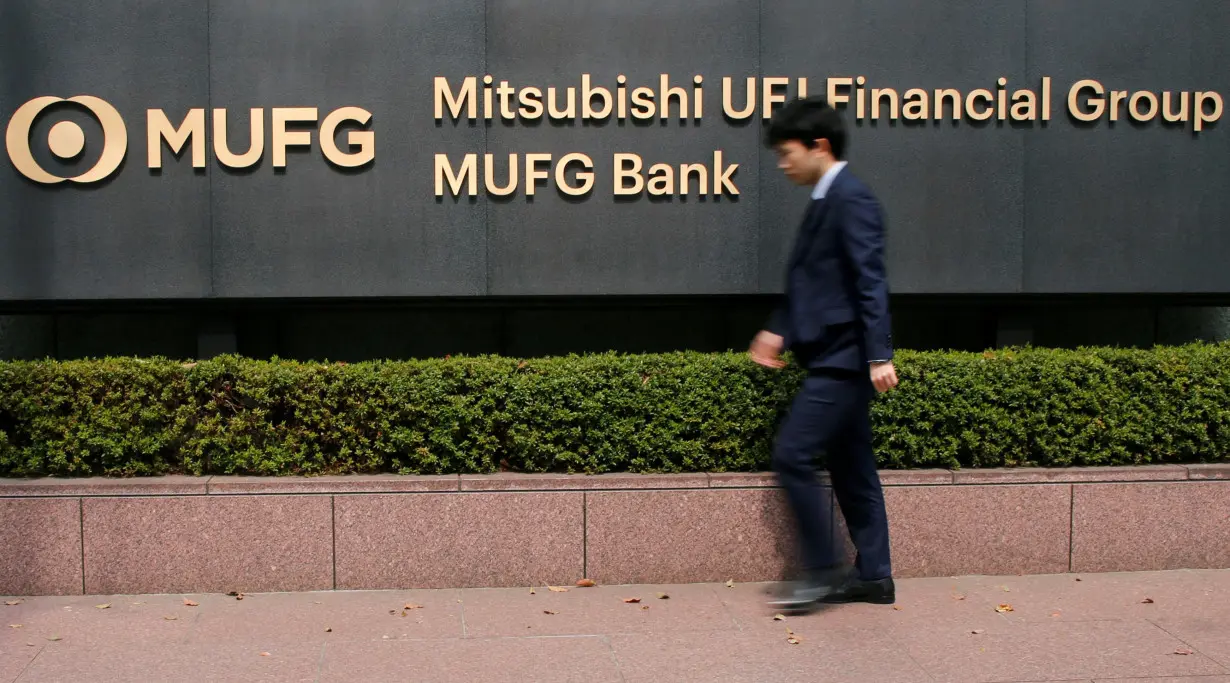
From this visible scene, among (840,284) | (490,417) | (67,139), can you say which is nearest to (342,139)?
(67,139)

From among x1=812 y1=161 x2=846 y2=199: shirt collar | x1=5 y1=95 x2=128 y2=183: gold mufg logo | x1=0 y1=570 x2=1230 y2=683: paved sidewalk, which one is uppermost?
x1=5 y1=95 x2=128 y2=183: gold mufg logo

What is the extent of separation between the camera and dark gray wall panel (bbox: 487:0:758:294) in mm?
5930

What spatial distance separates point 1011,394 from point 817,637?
1.79 meters

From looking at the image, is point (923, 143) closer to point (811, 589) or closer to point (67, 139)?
point (811, 589)

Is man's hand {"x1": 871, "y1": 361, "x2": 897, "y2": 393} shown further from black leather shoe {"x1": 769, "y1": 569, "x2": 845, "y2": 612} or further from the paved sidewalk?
the paved sidewalk

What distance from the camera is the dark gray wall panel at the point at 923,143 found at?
603 cm

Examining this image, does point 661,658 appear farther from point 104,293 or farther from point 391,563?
point 104,293

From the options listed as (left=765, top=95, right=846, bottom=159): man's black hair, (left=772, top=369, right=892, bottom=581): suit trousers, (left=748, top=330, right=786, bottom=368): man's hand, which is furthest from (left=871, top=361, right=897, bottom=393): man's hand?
(left=765, top=95, right=846, bottom=159): man's black hair

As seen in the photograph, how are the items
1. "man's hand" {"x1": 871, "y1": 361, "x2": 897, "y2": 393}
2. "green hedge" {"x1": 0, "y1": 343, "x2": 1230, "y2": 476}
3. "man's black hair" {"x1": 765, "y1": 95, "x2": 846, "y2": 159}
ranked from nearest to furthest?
"man's hand" {"x1": 871, "y1": 361, "x2": 897, "y2": 393} → "man's black hair" {"x1": 765, "y1": 95, "x2": 846, "y2": 159} → "green hedge" {"x1": 0, "y1": 343, "x2": 1230, "y2": 476}

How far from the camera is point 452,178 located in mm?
5922

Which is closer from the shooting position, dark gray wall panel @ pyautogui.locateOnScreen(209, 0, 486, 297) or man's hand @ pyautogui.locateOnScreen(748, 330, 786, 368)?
man's hand @ pyautogui.locateOnScreen(748, 330, 786, 368)

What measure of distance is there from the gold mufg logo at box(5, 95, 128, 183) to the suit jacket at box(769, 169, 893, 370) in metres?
3.96

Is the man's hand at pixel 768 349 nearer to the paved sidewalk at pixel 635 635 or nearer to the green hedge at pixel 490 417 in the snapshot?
the green hedge at pixel 490 417

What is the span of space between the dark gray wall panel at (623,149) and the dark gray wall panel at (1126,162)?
178 cm
